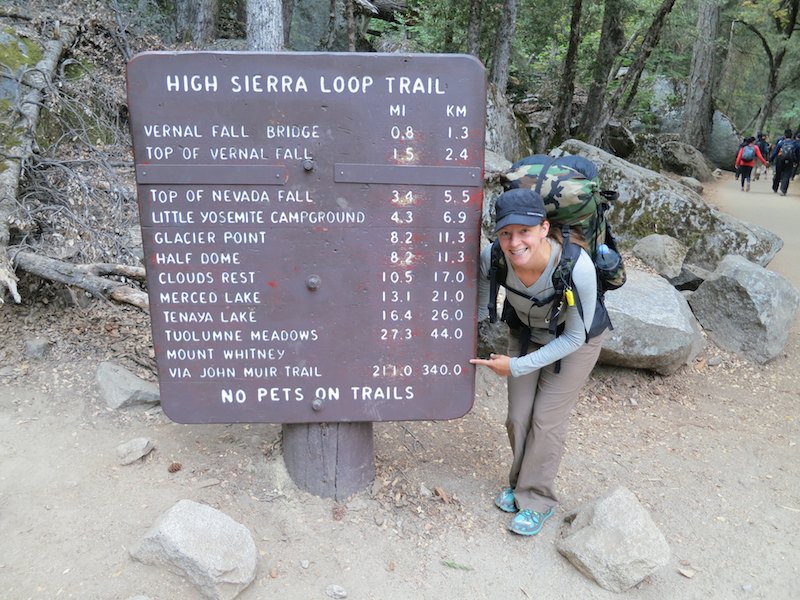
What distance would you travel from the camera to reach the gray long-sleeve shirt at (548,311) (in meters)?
2.76

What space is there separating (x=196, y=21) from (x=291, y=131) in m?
9.62

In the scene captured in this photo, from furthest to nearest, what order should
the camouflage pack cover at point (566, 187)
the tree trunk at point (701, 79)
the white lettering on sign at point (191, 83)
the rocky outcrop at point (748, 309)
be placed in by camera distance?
the tree trunk at point (701, 79), the rocky outcrop at point (748, 309), the camouflage pack cover at point (566, 187), the white lettering on sign at point (191, 83)

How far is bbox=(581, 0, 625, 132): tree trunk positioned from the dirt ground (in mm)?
9203

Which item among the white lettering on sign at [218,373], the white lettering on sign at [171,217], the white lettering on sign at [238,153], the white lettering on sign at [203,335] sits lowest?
the white lettering on sign at [218,373]

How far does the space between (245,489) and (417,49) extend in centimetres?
1186

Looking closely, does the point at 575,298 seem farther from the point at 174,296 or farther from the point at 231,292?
the point at 174,296

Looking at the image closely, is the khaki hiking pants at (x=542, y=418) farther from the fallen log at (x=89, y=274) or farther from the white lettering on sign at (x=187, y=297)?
the fallen log at (x=89, y=274)

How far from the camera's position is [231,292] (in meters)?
2.84

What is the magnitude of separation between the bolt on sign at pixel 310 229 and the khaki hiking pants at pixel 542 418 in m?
0.37

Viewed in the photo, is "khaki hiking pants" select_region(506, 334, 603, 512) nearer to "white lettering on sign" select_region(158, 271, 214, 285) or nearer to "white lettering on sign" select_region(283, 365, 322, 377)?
"white lettering on sign" select_region(283, 365, 322, 377)

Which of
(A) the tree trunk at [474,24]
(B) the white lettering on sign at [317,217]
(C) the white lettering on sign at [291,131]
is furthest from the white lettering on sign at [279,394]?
(A) the tree trunk at [474,24]

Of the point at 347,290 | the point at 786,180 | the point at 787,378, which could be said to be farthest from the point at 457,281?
the point at 786,180

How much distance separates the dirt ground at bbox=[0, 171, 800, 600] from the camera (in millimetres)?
2918

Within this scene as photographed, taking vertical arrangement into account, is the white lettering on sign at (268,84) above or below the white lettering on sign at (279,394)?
above
